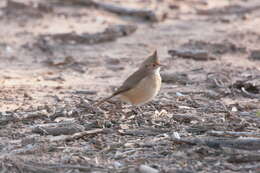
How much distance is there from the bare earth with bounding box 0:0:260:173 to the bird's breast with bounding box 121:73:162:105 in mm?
198

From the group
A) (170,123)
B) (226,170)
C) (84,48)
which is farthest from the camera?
(84,48)

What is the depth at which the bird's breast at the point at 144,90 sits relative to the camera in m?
7.89

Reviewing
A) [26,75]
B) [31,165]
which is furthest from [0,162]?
[26,75]

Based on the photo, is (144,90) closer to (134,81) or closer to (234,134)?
(134,81)

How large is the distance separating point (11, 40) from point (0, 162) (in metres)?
7.53

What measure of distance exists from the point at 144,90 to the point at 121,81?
114 inches

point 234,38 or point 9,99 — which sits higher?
point 234,38

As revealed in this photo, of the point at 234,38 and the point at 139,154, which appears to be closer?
the point at 139,154

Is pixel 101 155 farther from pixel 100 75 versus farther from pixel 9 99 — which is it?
pixel 100 75

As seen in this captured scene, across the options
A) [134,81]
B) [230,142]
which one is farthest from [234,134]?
[134,81]

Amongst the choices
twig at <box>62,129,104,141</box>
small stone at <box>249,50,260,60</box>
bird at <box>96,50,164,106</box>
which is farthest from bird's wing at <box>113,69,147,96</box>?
small stone at <box>249,50,260,60</box>

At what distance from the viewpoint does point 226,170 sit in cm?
597

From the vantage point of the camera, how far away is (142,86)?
7.91m

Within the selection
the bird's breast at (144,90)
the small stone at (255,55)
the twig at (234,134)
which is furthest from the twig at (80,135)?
the small stone at (255,55)
